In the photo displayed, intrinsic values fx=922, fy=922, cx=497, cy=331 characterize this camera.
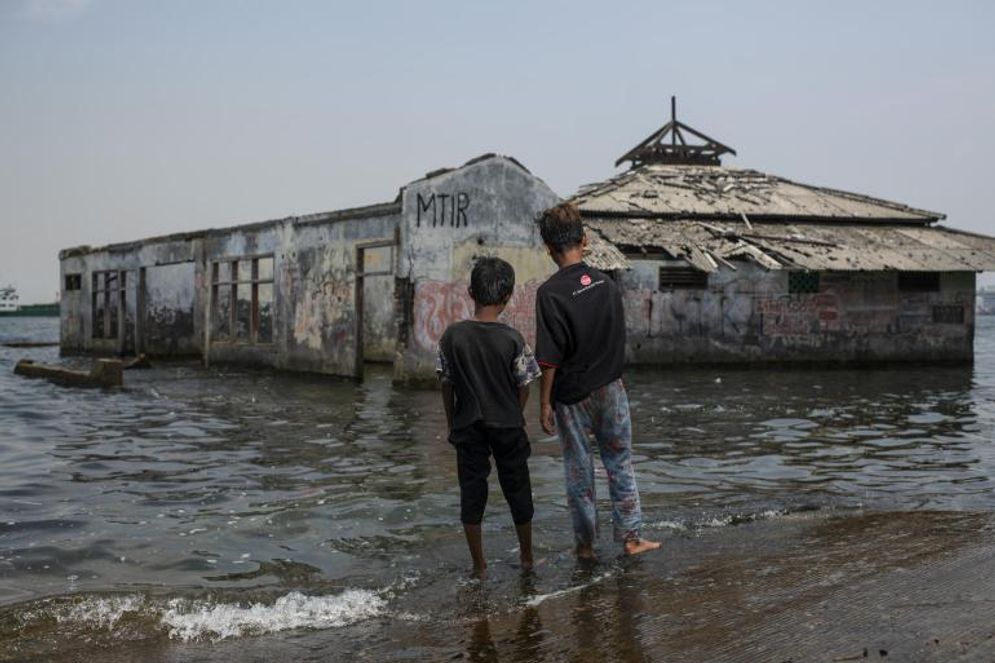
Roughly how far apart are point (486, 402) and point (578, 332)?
570 millimetres

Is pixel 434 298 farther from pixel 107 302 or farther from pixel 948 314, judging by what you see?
pixel 107 302

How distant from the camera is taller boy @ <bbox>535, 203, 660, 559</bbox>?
178 inches

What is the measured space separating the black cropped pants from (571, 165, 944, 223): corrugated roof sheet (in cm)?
1848

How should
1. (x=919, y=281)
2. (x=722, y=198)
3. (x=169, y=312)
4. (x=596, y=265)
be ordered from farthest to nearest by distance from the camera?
(x=169, y=312), (x=722, y=198), (x=919, y=281), (x=596, y=265)

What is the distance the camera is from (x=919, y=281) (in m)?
22.5

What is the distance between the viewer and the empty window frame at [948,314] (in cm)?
2250

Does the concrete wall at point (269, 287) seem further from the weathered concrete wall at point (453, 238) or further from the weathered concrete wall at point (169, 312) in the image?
the weathered concrete wall at point (453, 238)

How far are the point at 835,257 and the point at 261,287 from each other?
1339 centimetres

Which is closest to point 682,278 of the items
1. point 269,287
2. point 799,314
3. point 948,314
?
point 799,314

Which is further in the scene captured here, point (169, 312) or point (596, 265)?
point (169, 312)

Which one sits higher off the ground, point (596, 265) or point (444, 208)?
point (444, 208)

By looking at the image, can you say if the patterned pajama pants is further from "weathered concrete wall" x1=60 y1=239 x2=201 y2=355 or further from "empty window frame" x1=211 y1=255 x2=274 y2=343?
"weathered concrete wall" x1=60 y1=239 x2=201 y2=355

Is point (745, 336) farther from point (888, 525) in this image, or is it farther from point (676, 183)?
point (888, 525)

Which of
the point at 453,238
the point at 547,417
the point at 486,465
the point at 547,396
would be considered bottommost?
the point at 486,465
